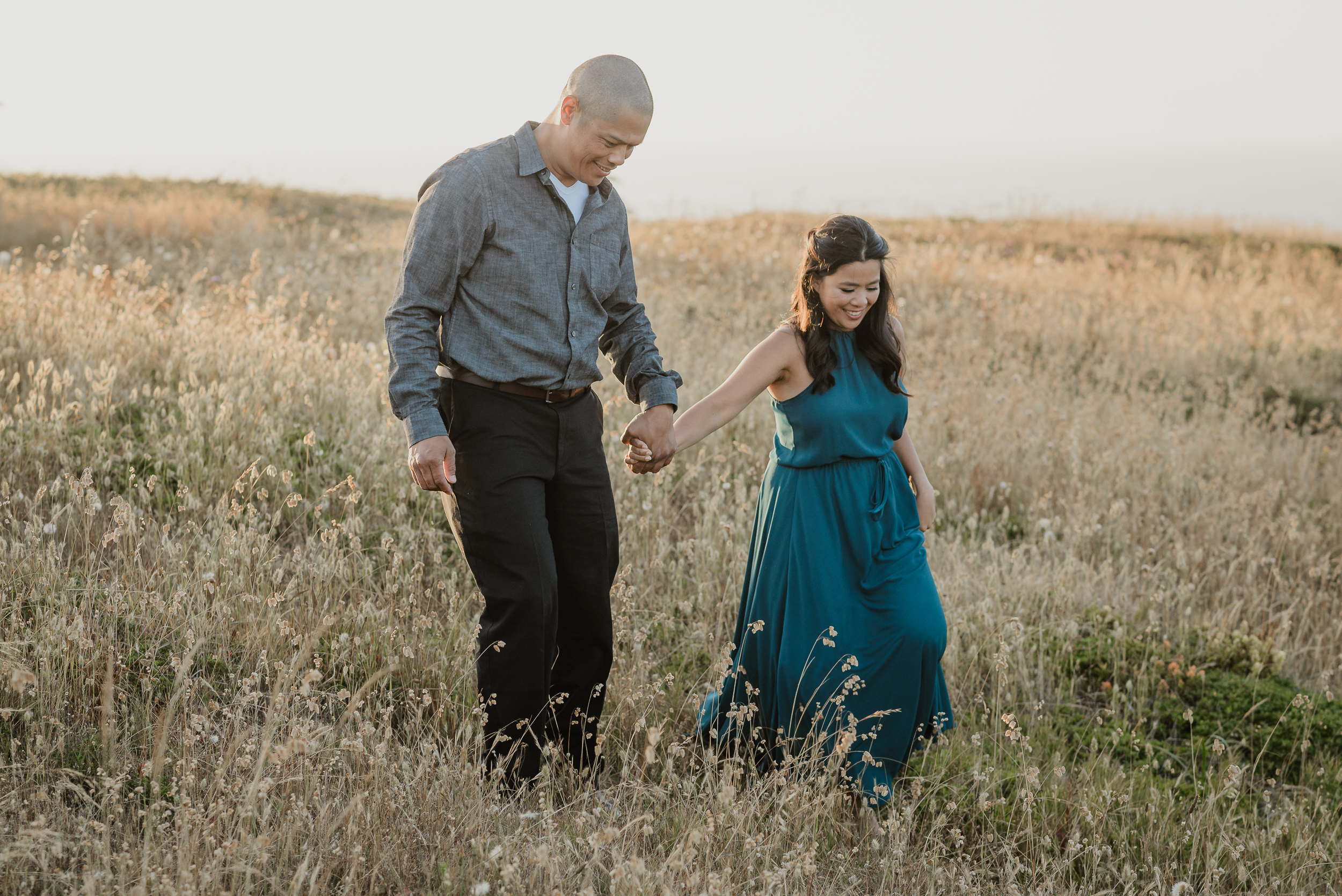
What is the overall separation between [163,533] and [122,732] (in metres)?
0.95

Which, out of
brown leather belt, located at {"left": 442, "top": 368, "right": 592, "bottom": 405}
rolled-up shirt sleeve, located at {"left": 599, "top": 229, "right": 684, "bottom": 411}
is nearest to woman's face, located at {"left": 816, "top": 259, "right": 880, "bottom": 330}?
rolled-up shirt sleeve, located at {"left": 599, "top": 229, "right": 684, "bottom": 411}

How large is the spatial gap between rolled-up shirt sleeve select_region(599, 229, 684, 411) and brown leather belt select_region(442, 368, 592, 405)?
1.11 ft

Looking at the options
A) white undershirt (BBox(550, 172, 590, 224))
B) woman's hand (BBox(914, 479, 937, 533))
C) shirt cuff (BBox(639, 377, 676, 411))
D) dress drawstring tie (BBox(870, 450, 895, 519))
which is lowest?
woman's hand (BBox(914, 479, 937, 533))

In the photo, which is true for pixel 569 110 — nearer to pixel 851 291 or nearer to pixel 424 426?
pixel 424 426

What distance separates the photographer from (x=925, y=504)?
11.8 feet

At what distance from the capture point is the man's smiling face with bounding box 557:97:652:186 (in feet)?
9.22

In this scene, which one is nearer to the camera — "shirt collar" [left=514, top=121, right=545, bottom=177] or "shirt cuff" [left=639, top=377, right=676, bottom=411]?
"shirt collar" [left=514, top=121, right=545, bottom=177]

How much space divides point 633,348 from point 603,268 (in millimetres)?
364

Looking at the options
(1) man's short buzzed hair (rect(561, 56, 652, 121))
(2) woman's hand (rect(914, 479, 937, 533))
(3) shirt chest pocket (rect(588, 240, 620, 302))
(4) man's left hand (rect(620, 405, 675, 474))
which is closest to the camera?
(1) man's short buzzed hair (rect(561, 56, 652, 121))

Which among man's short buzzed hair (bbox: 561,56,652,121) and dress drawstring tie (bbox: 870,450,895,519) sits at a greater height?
man's short buzzed hair (bbox: 561,56,652,121)

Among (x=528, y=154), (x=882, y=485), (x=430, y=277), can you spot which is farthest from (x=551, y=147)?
(x=882, y=485)

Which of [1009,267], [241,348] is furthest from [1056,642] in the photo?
[1009,267]

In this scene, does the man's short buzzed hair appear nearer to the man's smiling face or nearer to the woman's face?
the man's smiling face

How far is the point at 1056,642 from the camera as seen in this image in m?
4.57
